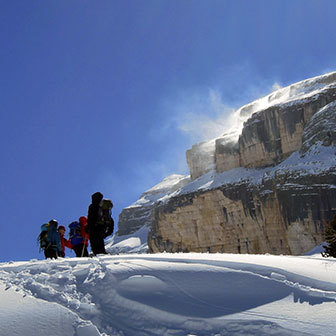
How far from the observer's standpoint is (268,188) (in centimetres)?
6166

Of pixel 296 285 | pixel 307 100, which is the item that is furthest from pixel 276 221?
pixel 296 285

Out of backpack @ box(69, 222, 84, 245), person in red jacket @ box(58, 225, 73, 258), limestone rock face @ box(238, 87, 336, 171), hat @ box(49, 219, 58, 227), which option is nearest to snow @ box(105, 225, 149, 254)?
limestone rock face @ box(238, 87, 336, 171)

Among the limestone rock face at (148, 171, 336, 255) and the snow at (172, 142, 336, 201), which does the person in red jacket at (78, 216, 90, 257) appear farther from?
the snow at (172, 142, 336, 201)

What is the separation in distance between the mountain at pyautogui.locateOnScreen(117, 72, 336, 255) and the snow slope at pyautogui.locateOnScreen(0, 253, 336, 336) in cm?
5074

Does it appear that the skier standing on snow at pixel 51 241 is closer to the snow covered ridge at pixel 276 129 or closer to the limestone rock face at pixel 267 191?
the limestone rock face at pixel 267 191

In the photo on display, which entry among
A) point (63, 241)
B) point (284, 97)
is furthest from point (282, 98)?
point (63, 241)

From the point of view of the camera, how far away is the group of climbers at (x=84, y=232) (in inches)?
420

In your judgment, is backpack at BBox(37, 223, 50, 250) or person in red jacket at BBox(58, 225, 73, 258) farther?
person in red jacket at BBox(58, 225, 73, 258)

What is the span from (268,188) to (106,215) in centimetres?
5343

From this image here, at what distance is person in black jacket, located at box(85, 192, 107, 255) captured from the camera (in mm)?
10633

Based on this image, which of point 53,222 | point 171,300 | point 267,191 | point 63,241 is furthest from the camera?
point 267,191

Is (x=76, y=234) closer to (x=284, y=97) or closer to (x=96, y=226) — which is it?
(x=96, y=226)

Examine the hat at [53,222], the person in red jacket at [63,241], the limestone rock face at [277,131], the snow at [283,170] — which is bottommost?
the person in red jacket at [63,241]

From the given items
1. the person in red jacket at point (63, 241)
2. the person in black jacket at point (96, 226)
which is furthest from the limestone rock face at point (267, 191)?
the person in black jacket at point (96, 226)
